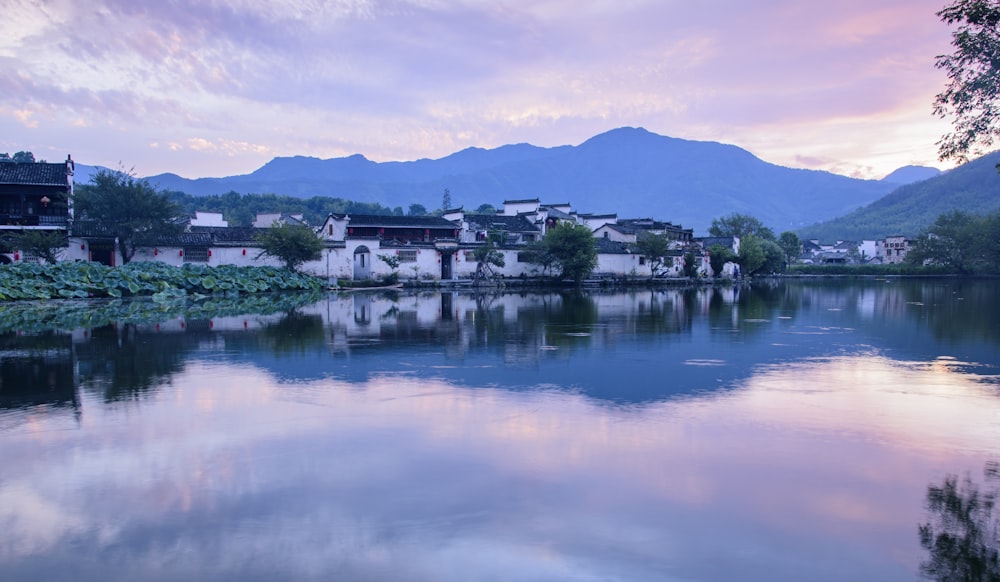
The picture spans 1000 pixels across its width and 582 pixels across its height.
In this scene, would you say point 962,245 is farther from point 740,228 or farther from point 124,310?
point 124,310

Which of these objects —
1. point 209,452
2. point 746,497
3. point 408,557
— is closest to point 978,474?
point 746,497

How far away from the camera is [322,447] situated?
741 cm

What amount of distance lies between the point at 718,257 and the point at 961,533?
53.9 meters

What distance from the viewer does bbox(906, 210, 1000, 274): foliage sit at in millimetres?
60000

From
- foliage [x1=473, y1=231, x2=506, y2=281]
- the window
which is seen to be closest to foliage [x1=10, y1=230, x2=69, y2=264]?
the window

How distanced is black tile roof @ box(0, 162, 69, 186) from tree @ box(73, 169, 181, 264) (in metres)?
1.19

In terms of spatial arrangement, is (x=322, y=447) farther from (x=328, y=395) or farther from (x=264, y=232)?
(x=264, y=232)

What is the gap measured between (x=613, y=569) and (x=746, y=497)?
1916 millimetres

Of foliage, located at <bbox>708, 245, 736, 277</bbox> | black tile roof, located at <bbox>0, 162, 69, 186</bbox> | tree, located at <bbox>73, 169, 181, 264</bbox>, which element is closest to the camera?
black tile roof, located at <bbox>0, 162, 69, 186</bbox>

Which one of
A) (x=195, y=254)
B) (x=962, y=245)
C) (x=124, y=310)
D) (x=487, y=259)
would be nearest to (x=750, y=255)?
(x=962, y=245)

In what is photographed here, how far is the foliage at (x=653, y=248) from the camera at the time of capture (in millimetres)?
48781

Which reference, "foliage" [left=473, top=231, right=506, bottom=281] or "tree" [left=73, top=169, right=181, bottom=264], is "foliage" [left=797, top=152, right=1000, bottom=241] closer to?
"foliage" [left=473, top=231, right=506, bottom=281]

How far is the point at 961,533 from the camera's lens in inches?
215

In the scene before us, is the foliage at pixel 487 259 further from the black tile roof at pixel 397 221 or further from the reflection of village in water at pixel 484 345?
the reflection of village in water at pixel 484 345
